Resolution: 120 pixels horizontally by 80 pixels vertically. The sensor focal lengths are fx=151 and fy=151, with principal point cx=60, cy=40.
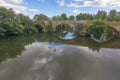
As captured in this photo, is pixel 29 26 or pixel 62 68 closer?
pixel 62 68

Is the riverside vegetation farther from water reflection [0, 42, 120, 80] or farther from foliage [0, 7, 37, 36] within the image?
water reflection [0, 42, 120, 80]

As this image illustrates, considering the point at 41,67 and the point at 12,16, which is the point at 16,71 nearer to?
the point at 41,67

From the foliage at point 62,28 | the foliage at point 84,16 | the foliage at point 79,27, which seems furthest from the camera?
the foliage at point 84,16

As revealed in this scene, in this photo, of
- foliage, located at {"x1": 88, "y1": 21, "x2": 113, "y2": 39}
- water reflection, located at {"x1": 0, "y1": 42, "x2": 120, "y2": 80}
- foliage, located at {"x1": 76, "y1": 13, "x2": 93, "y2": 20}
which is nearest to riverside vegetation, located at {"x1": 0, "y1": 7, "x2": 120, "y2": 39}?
foliage, located at {"x1": 88, "y1": 21, "x2": 113, "y2": 39}

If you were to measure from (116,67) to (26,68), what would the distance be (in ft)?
35.9

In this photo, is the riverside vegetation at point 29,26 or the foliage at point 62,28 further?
the foliage at point 62,28

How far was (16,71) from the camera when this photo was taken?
671 inches

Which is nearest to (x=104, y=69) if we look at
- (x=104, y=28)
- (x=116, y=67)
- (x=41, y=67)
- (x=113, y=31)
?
(x=116, y=67)

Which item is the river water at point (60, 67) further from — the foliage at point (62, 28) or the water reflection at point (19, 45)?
the foliage at point (62, 28)

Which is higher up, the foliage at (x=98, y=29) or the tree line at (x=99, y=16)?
the tree line at (x=99, y=16)

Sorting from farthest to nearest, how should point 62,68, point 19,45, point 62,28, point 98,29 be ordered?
point 62,28 → point 98,29 → point 19,45 → point 62,68

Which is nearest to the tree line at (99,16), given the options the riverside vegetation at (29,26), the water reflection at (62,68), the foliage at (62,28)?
the riverside vegetation at (29,26)

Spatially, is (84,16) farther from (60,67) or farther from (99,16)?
(60,67)

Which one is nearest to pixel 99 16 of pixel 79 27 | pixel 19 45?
pixel 79 27
